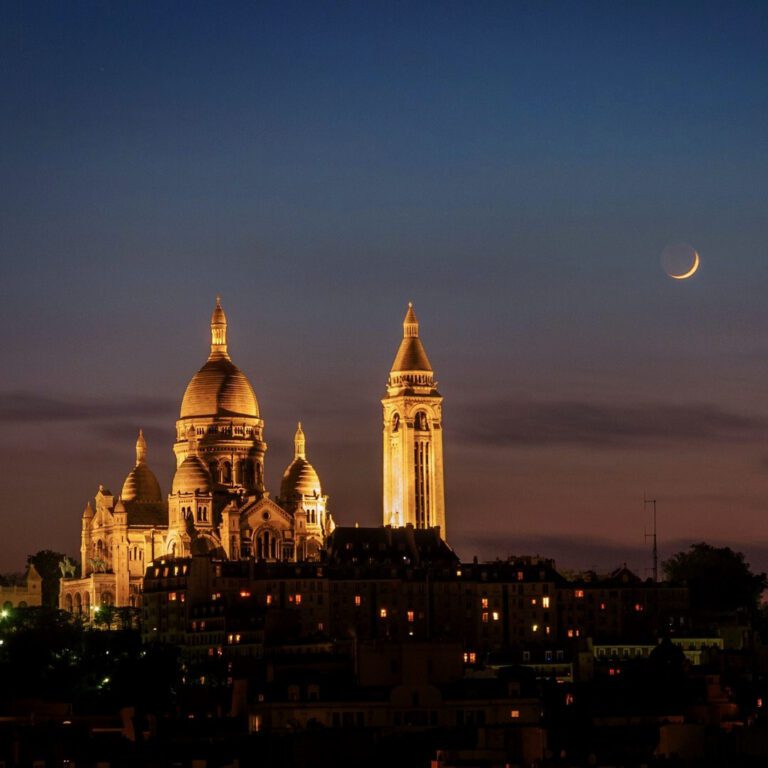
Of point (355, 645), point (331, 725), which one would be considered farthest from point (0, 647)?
point (331, 725)

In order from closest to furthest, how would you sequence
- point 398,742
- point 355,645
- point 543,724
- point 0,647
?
1. point 398,742
2. point 543,724
3. point 355,645
4. point 0,647

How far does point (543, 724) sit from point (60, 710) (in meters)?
26.7

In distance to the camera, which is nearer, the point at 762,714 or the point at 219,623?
the point at 762,714

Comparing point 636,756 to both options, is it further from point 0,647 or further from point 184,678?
point 0,647

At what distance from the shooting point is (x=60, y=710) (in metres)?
144

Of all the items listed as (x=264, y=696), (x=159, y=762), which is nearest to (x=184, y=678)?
(x=264, y=696)

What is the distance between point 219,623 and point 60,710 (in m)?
55.3

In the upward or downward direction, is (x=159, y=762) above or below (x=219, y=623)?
below

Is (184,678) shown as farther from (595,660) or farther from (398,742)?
(398,742)

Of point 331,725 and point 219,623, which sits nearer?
point 331,725

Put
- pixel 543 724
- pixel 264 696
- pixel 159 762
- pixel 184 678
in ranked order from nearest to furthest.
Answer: pixel 159 762 → pixel 543 724 → pixel 264 696 → pixel 184 678

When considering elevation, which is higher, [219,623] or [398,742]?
[219,623]

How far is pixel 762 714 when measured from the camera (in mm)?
133625

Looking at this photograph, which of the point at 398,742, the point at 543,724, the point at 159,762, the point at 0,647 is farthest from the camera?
the point at 0,647
